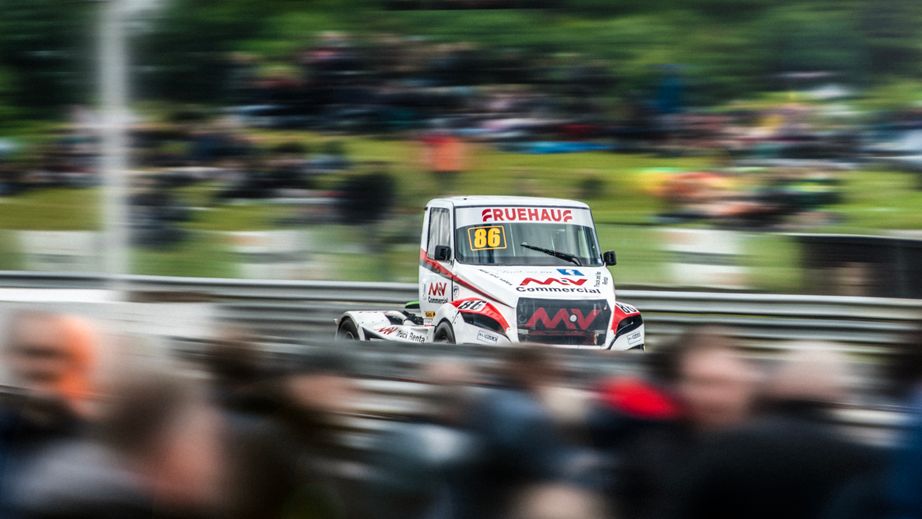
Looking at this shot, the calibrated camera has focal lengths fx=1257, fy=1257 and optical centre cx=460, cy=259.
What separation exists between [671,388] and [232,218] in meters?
8.87

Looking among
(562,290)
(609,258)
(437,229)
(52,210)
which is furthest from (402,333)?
(52,210)

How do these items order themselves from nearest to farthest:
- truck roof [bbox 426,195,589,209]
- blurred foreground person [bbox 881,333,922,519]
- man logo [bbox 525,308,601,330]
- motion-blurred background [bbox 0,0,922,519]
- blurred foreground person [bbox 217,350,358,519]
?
blurred foreground person [bbox 217,350,358,519] < blurred foreground person [bbox 881,333,922,519] < motion-blurred background [bbox 0,0,922,519] < man logo [bbox 525,308,601,330] < truck roof [bbox 426,195,589,209]

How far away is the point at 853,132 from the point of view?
12430mm

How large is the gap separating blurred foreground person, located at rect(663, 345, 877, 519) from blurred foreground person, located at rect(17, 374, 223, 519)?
4.09 feet

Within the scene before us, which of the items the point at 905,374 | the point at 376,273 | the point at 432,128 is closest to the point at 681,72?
the point at 432,128

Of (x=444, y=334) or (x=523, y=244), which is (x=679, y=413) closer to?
(x=444, y=334)

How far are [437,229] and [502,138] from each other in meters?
1.17

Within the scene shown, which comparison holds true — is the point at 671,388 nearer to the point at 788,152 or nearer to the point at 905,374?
the point at 905,374

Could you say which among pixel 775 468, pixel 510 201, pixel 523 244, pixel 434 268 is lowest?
pixel 434 268

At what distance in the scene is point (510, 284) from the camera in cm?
1123

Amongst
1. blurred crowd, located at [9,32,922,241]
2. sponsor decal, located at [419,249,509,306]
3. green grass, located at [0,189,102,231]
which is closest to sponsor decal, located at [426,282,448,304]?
sponsor decal, located at [419,249,509,306]

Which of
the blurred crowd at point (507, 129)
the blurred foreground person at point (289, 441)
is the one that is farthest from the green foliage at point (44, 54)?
the blurred foreground person at point (289, 441)

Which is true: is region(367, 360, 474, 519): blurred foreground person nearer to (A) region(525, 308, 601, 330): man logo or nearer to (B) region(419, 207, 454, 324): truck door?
(A) region(525, 308, 601, 330): man logo

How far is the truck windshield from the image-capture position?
11.8 meters
